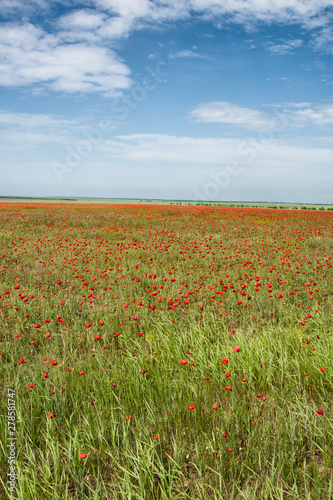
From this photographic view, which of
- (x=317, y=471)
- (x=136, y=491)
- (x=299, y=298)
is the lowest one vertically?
(x=136, y=491)

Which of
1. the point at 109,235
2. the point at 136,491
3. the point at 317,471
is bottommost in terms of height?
the point at 136,491

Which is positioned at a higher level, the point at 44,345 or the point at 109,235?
the point at 109,235

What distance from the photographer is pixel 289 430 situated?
229 cm

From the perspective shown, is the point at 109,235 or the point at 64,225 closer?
the point at 109,235

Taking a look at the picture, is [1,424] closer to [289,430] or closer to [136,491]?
[136,491]

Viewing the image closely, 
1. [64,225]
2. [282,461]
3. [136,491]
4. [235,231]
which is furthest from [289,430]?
[64,225]

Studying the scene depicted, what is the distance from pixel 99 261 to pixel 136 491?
23.6 ft

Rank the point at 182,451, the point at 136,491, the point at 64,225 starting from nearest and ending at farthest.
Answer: the point at 136,491 → the point at 182,451 → the point at 64,225

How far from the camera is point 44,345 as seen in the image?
4.13 meters

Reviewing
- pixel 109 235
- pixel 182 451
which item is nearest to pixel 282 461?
pixel 182 451

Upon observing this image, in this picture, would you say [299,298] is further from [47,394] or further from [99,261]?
[99,261]

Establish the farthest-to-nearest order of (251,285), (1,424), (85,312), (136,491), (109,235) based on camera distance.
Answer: (109,235), (251,285), (85,312), (1,424), (136,491)

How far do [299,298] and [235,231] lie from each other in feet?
34.3

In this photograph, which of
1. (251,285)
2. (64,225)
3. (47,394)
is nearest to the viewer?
(47,394)
